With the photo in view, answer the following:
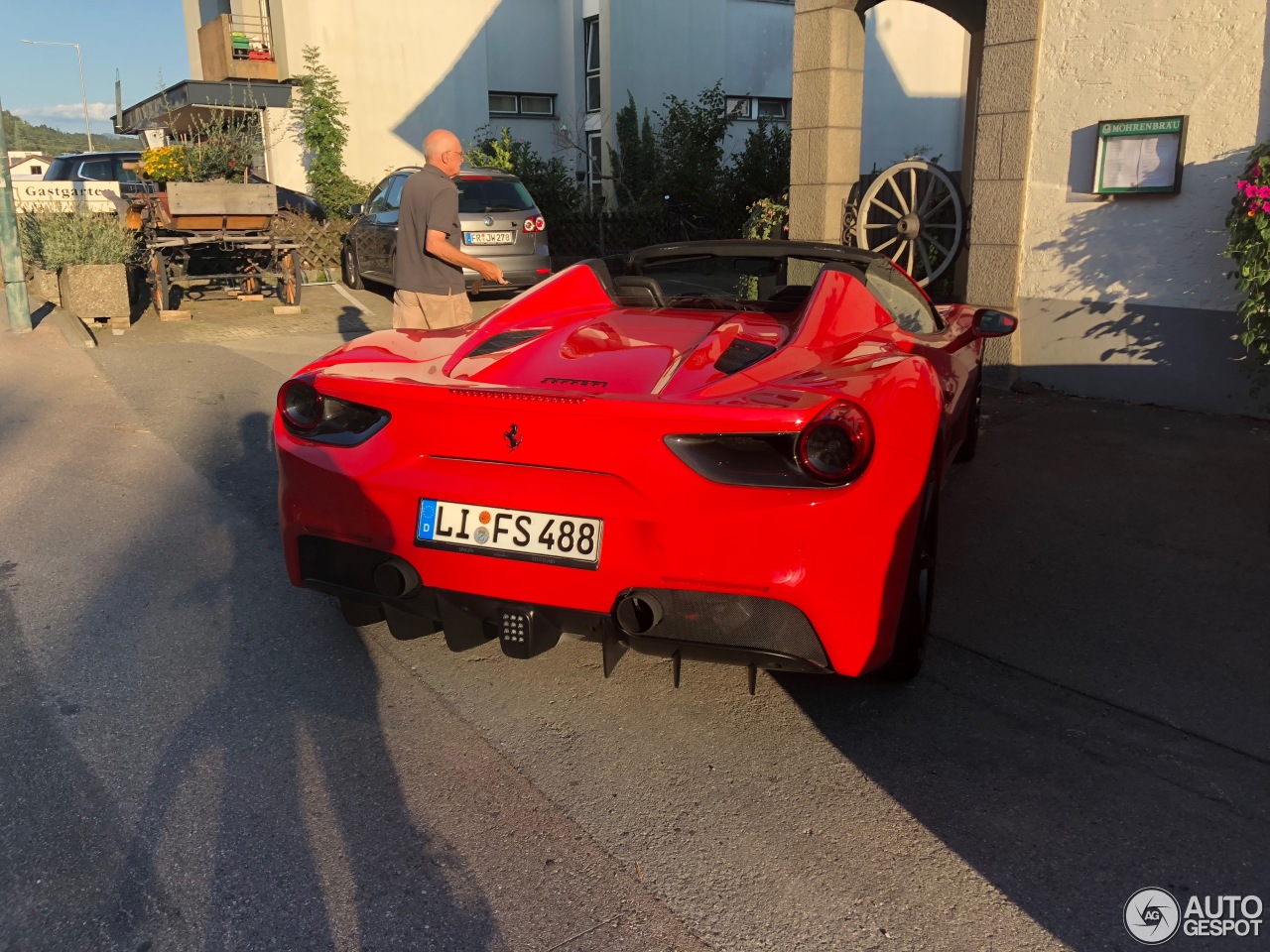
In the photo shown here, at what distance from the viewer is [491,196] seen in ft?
43.6

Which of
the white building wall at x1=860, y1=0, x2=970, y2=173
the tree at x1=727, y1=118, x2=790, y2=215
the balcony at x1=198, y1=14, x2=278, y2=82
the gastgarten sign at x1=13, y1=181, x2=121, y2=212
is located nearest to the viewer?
the gastgarten sign at x1=13, y1=181, x2=121, y2=212

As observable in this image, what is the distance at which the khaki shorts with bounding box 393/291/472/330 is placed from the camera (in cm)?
630

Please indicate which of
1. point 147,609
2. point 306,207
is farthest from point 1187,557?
point 306,207

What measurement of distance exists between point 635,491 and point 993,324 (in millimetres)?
2723

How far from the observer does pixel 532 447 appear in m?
2.96

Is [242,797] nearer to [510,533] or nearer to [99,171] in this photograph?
[510,533]

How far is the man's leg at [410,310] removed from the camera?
6.32 m

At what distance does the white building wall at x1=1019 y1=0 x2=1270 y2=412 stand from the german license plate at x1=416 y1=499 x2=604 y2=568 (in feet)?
20.3

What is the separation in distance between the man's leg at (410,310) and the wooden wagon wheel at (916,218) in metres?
4.97

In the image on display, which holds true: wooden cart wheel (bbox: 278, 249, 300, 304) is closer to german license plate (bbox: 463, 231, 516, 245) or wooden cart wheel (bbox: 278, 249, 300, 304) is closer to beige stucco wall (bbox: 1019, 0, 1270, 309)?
german license plate (bbox: 463, 231, 516, 245)

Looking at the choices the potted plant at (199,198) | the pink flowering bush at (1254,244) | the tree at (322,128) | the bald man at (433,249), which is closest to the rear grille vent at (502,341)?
the bald man at (433,249)

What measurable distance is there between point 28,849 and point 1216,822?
299 cm

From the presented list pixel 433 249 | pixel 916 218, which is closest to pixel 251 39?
pixel 916 218

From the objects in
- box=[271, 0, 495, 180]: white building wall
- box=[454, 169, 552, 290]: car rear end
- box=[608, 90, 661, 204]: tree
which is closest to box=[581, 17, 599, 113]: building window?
box=[608, 90, 661, 204]: tree
